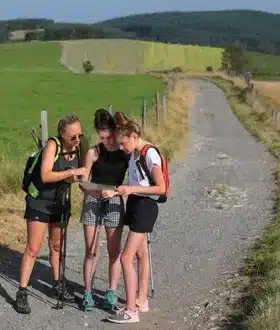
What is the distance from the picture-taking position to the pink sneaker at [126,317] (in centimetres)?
593

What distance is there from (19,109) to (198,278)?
1150 inches

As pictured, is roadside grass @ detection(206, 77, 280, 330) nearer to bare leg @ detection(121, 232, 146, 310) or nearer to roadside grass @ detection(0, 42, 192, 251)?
bare leg @ detection(121, 232, 146, 310)

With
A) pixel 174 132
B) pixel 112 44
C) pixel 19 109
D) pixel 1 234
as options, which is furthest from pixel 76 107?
pixel 112 44

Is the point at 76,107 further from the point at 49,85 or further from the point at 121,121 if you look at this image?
the point at 121,121

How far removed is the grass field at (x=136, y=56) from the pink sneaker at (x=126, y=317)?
8906 centimetres

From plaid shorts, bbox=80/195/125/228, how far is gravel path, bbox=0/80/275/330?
794 mm

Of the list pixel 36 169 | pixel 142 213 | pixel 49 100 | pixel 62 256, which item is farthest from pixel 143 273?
pixel 49 100

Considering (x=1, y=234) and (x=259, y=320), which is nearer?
(x=259, y=320)

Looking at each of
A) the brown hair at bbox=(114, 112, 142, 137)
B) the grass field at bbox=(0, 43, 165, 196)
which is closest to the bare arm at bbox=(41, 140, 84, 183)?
the brown hair at bbox=(114, 112, 142, 137)

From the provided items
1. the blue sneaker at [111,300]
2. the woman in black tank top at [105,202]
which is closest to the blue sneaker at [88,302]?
the woman in black tank top at [105,202]

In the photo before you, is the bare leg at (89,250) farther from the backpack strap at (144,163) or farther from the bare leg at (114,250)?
the backpack strap at (144,163)

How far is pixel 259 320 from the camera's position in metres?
5.21

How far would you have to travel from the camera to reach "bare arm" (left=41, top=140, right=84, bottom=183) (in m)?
5.94

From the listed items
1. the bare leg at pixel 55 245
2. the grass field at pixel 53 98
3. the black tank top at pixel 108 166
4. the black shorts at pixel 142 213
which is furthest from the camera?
the grass field at pixel 53 98
